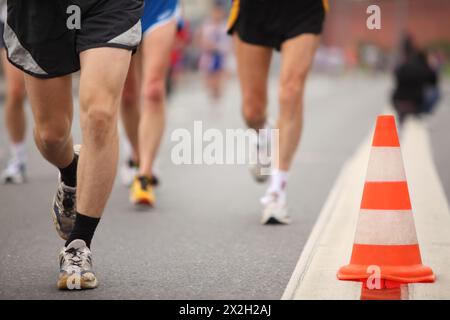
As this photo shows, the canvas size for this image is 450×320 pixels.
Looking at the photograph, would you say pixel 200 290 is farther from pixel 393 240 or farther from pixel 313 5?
pixel 313 5

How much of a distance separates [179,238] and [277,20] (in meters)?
1.51

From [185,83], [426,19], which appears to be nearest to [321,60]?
[426,19]

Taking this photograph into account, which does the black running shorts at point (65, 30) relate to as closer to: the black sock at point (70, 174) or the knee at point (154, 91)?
the black sock at point (70, 174)

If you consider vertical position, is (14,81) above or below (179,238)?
above

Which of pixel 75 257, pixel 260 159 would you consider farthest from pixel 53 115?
pixel 260 159

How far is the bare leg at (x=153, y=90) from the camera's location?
7078 millimetres

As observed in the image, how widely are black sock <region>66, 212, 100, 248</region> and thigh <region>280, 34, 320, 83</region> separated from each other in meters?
2.21

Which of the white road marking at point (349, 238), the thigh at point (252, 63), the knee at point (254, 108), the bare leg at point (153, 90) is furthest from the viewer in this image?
the bare leg at point (153, 90)

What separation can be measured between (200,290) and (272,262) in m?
0.76

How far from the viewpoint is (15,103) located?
8.25 metres

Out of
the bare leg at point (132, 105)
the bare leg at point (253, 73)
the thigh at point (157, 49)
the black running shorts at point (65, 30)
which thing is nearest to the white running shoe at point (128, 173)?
the bare leg at point (132, 105)

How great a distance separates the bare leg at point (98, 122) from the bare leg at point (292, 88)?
204cm

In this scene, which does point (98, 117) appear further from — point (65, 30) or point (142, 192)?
point (142, 192)

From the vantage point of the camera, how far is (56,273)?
15.6 ft
